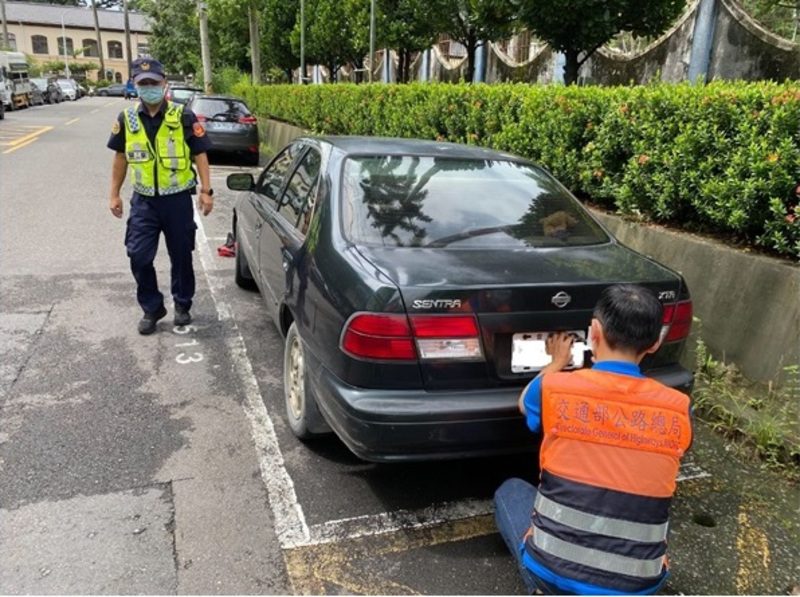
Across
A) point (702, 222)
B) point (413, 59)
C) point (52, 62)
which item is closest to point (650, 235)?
point (702, 222)

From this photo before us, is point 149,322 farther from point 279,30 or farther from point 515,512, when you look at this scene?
point 279,30

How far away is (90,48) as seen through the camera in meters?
84.1

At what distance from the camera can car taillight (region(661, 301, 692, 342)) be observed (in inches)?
116

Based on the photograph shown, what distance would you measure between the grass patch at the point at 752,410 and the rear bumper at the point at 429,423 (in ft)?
5.24

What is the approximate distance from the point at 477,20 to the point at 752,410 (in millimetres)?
7570

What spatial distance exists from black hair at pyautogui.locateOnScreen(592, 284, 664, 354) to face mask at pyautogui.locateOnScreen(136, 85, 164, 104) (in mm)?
3545

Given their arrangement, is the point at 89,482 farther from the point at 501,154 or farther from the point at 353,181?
the point at 501,154

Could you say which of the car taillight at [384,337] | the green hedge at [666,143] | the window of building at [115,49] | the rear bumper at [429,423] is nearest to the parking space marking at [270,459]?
the rear bumper at [429,423]

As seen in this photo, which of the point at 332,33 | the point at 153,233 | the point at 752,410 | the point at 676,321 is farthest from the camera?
the point at 332,33

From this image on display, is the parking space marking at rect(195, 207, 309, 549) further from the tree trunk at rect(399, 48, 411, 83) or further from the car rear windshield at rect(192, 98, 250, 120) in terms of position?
the tree trunk at rect(399, 48, 411, 83)

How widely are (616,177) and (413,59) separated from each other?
1694cm

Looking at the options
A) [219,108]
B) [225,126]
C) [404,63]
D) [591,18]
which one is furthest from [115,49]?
[591,18]

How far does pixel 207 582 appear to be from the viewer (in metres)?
2.47

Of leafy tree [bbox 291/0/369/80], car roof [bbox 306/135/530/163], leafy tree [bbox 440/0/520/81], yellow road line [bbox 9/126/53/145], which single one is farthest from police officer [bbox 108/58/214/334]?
yellow road line [bbox 9/126/53/145]
